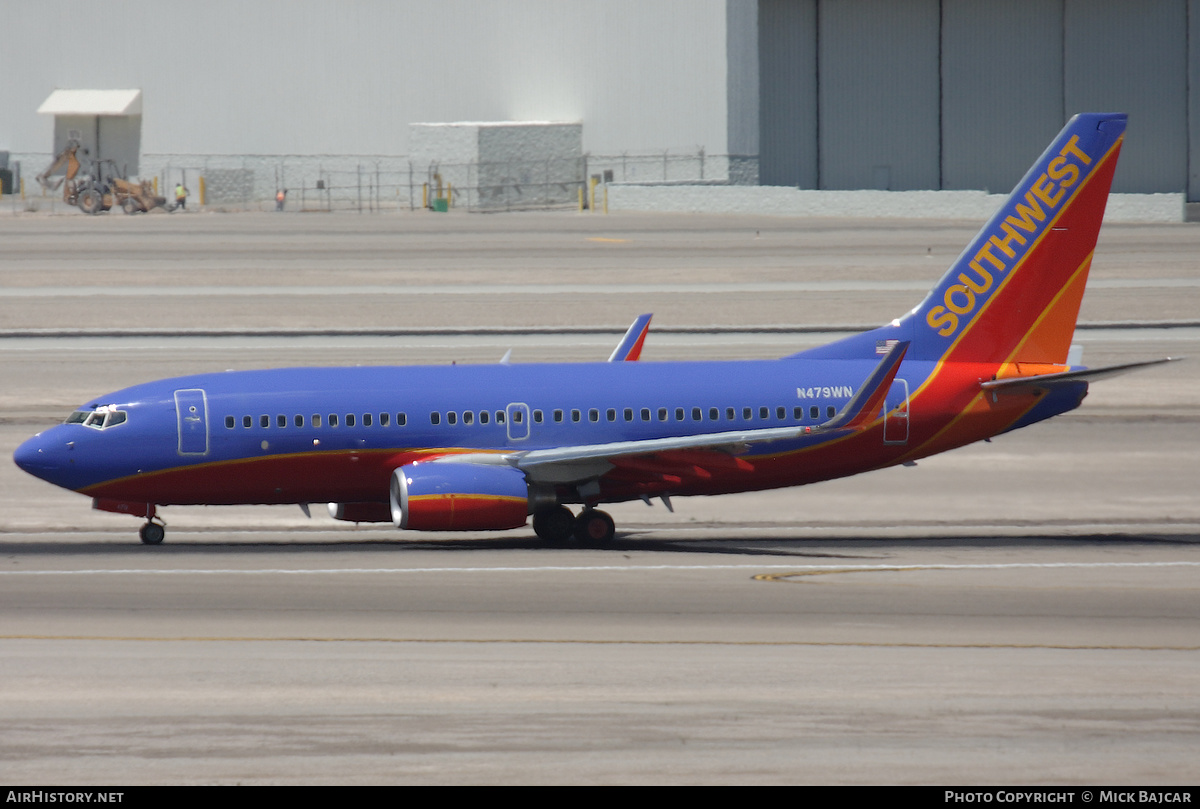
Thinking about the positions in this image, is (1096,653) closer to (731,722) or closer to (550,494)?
(731,722)

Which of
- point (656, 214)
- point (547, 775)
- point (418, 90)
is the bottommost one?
point (547, 775)

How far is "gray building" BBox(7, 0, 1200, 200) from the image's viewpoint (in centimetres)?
9162

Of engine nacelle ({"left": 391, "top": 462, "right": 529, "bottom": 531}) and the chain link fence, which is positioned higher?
the chain link fence

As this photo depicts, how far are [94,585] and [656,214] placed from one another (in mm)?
64330

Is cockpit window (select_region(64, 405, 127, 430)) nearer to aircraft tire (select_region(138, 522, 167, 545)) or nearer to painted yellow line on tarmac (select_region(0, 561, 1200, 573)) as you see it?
aircraft tire (select_region(138, 522, 167, 545))

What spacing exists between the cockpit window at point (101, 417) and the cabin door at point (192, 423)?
3.74 feet

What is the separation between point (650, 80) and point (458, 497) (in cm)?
7280

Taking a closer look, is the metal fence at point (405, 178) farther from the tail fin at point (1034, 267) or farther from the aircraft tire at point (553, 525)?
the aircraft tire at point (553, 525)

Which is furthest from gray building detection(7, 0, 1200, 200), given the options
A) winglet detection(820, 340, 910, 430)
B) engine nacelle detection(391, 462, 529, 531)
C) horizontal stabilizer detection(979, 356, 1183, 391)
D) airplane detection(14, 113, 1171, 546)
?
engine nacelle detection(391, 462, 529, 531)

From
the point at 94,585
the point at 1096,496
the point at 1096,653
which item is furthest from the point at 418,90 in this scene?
the point at 1096,653

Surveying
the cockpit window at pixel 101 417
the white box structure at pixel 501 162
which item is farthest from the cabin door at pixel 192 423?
the white box structure at pixel 501 162

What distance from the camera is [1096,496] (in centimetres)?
4000

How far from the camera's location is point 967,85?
91.9m

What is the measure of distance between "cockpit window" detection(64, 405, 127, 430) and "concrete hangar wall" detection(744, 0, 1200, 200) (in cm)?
6605
